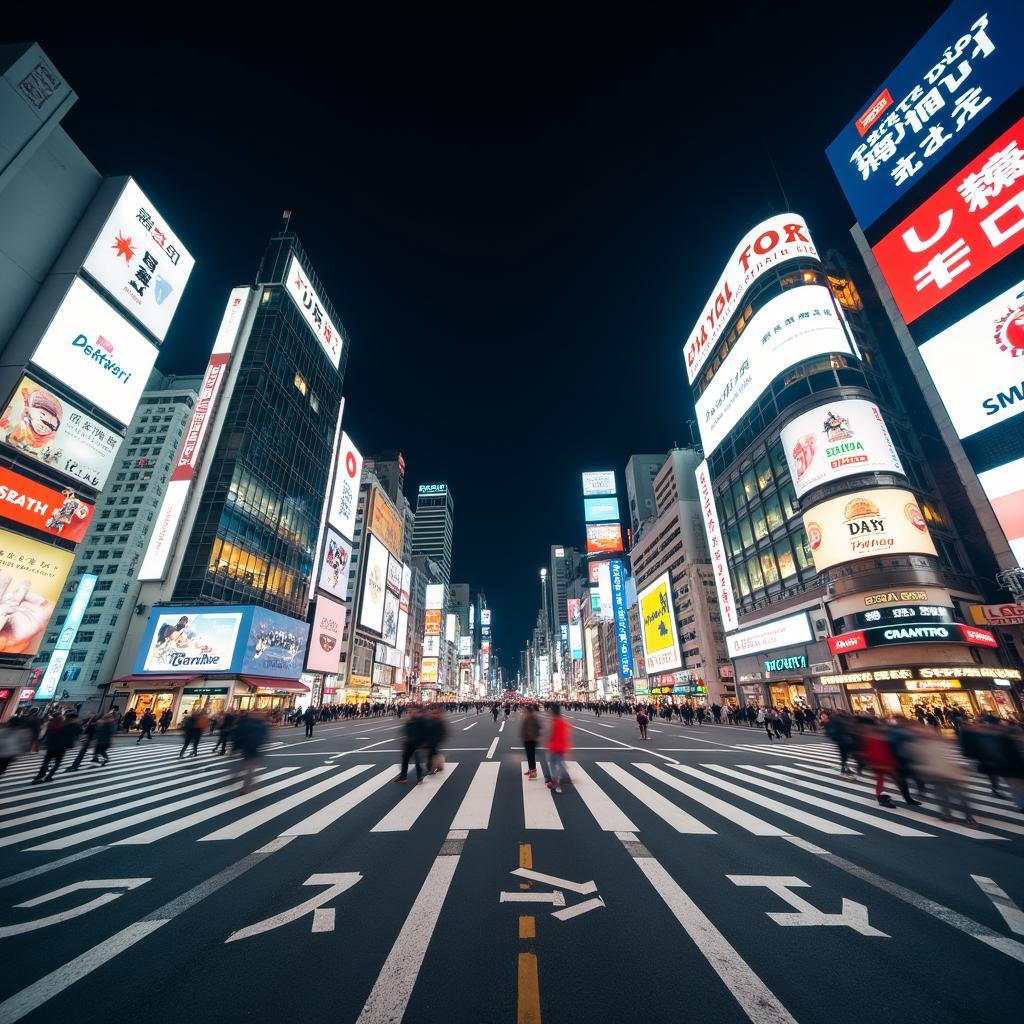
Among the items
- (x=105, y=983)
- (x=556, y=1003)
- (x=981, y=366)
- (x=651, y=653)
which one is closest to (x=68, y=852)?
(x=105, y=983)

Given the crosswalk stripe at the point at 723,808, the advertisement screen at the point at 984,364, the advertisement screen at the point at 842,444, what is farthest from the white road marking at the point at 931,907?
the advertisement screen at the point at 842,444

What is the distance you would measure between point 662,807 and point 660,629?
7044cm

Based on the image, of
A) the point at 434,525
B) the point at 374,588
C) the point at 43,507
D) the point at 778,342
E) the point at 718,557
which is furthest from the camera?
the point at 434,525

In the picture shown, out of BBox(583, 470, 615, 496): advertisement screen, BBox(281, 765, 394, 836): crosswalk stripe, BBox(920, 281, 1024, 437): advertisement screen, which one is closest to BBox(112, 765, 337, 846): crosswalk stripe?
BBox(281, 765, 394, 836): crosswalk stripe

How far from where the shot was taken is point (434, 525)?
174250 mm

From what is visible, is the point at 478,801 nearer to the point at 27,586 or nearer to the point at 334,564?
the point at 27,586

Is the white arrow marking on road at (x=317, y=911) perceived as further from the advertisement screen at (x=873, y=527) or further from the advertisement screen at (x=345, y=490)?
the advertisement screen at (x=345, y=490)

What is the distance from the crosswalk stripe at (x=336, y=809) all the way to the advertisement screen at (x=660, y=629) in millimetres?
63964

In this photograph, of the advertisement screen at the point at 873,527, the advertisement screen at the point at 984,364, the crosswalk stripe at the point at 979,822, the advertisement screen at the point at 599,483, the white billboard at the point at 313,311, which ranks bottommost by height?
the crosswalk stripe at the point at 979,822

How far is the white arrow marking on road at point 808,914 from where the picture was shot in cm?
443

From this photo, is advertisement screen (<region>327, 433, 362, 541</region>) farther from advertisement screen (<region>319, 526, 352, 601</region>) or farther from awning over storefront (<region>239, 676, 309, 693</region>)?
awning over storefront (<region>239, 676, 309, 693</region>)

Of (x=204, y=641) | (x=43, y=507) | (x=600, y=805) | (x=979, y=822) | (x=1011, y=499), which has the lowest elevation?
(x=979, y=822)

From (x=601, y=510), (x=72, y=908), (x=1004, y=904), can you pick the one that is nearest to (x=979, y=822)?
(x=1004, y=904)

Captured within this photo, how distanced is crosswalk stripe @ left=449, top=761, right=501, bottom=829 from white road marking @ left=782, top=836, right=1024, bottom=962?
5.15 m
